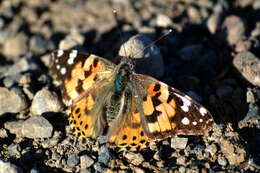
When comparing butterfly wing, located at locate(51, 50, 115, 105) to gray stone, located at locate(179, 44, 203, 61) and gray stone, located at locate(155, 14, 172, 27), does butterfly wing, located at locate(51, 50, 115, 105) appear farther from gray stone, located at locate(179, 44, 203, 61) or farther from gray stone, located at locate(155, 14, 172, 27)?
gray stone, located at locate(155, 14, 172, 27)

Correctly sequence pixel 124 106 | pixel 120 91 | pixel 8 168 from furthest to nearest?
pixel 120 91
pixel 124 106
pixel 8 168

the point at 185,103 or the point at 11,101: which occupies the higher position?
the point at 11,101

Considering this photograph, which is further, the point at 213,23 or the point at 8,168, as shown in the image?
the point at 213,23

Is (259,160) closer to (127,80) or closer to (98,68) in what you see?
(127,80)

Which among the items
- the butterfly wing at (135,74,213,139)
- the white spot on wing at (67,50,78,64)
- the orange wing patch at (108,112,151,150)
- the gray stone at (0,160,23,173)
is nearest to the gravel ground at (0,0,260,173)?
the gray stone at (0,160,23,173)

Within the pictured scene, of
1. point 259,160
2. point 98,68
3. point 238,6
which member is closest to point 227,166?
point 259,160

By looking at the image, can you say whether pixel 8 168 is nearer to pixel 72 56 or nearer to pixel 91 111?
pixel 91 111

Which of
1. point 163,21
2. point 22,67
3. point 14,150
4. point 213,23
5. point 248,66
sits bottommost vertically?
point 14,150

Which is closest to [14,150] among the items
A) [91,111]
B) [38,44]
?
[91,111]
